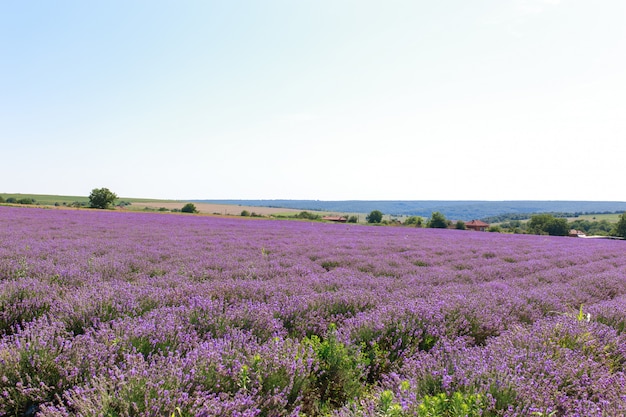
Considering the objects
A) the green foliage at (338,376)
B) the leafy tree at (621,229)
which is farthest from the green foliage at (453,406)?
the leafy tree at (621,229)

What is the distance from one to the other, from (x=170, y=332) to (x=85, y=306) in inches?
41.1

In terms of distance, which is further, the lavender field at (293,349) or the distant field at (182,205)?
the distant field at (182,205)

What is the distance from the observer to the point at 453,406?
1.76 meters

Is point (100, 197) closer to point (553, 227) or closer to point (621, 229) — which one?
point (553, 227)

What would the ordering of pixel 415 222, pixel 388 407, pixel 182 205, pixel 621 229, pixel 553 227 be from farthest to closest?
pixel 182 205 < pixel 415 222 < pixel 621 229 < pixel 553 227 < pixel 388 407

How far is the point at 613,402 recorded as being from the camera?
1.89m

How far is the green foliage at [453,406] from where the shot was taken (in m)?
1.64

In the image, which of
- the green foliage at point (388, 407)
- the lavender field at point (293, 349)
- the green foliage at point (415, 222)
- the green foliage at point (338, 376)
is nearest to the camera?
the green foliage at point (388, 407)

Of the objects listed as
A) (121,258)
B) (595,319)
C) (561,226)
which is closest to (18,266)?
(121,258)

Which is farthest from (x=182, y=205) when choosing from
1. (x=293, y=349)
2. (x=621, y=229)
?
(x=293, y=349)

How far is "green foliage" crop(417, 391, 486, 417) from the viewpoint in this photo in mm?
1636

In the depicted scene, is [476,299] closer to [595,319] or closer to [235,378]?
[595,319]

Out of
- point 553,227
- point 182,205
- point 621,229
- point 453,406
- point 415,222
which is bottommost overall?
point 621,229

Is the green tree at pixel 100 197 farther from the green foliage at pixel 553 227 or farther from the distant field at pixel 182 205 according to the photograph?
the green foliage at pixel 553 227
